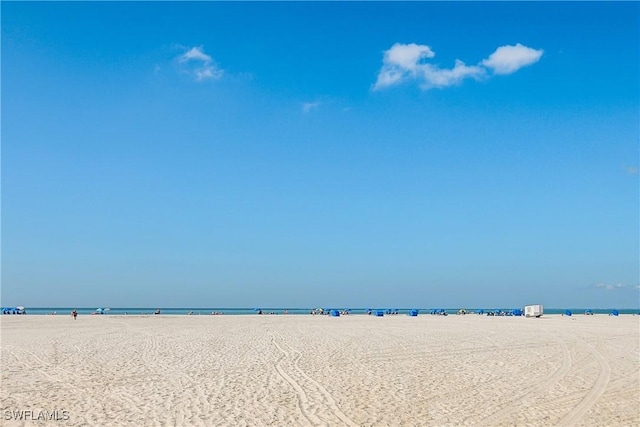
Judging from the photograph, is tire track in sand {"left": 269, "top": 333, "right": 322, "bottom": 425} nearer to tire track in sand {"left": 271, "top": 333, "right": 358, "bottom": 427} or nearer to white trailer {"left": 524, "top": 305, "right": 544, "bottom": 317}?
tire track in sand {"left": 271, "top": 333, "right": 358, "bottom": 427}

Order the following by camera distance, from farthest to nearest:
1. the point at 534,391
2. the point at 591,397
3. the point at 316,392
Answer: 1. the point at 534,391
2. the point at 316,392
3. the point at 591,397

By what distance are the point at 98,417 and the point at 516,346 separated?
19170 mm

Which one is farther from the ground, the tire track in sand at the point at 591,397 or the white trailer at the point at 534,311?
the tire track in sand at the point at 591,397

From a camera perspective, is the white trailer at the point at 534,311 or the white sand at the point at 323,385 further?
the white trailer at the point at 534,311

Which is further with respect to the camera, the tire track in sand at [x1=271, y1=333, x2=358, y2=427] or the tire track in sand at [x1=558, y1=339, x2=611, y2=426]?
the tire track in sand at [x1=558, y1=339, x2=611, y2=426]

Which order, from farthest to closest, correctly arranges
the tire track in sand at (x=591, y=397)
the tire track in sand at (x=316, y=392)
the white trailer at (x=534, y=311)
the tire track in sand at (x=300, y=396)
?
the white trailer at (x=534, y=311)
the tire track in sand at (x=591, y=397)
the tire track in sand at (x=300, y=396)
the tire track in sand at (x=316, y=392)

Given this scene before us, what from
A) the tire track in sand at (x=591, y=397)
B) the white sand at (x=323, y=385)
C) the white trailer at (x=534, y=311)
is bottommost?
the white trailer at (x=534, y=311)

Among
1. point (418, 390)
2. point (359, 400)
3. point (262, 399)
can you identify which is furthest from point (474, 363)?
point (262, 399)

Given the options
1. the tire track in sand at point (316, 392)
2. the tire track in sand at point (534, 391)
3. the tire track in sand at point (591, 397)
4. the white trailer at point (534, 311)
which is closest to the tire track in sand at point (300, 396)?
the tire track in sand at point (316, 392)

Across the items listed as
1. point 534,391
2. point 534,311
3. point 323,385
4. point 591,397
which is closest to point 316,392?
point 323,385

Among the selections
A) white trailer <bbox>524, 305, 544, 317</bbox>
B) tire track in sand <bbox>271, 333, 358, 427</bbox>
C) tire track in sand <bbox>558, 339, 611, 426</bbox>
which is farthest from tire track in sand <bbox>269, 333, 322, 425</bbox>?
white trailer <bbox>524, 305, 544, 317</bbox>

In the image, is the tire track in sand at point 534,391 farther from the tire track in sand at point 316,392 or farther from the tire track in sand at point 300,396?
the tire track in sand at point 300,396

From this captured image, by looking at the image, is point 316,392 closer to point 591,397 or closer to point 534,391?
point 534,391

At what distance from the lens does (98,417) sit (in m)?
10.2
